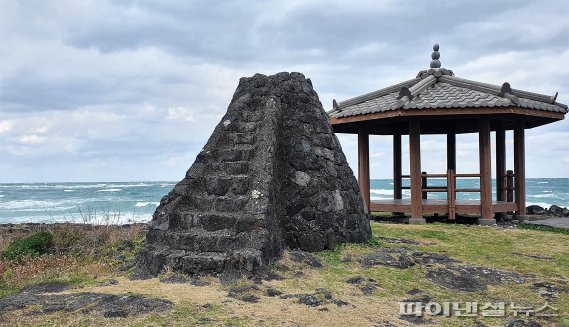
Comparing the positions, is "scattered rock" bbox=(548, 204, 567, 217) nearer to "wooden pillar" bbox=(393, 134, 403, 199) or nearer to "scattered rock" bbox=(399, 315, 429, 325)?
"wooden pillar" bbox=(393, 134, 403, 199)

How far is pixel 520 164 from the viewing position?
1279cm

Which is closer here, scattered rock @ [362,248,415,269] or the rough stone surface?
the rough stone surface

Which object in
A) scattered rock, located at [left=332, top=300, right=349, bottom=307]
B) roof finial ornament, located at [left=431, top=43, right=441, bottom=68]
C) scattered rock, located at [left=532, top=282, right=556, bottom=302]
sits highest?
roof finial ornament, located at [left=431, top=43, right=441, bottom=68]

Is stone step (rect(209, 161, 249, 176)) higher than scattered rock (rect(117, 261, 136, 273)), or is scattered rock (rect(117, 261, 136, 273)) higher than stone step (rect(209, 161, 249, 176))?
stone step (rect(209, 161, 249, 176))

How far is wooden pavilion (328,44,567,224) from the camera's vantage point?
10.8 meters

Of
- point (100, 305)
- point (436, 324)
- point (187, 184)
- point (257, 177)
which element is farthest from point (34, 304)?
point (436, 324)

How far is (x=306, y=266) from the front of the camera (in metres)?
5.84

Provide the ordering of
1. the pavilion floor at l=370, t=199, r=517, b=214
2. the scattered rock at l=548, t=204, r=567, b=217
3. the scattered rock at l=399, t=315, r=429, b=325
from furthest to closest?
the scattered rock at l=548, t=204, r=567, b=217 < the pavilion floor at l=370, t=199, r=517, b=214 < the scattered rock at l=399, t=315, r=429, b=325

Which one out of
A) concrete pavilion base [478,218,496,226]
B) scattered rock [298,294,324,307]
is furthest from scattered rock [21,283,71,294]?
concrete pavilion base [478,218,496,226]

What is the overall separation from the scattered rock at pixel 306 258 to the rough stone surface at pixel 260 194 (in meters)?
0.21

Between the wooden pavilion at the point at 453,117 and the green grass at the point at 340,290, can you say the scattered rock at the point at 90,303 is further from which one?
the wooden pavilion at the point at 453,117

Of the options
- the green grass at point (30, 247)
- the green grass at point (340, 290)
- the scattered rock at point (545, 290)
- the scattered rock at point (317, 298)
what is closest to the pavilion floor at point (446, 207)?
the green grass at point (340, 290)

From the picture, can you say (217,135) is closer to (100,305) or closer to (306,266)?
(306,266)

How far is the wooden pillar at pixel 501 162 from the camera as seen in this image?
13305 mm
